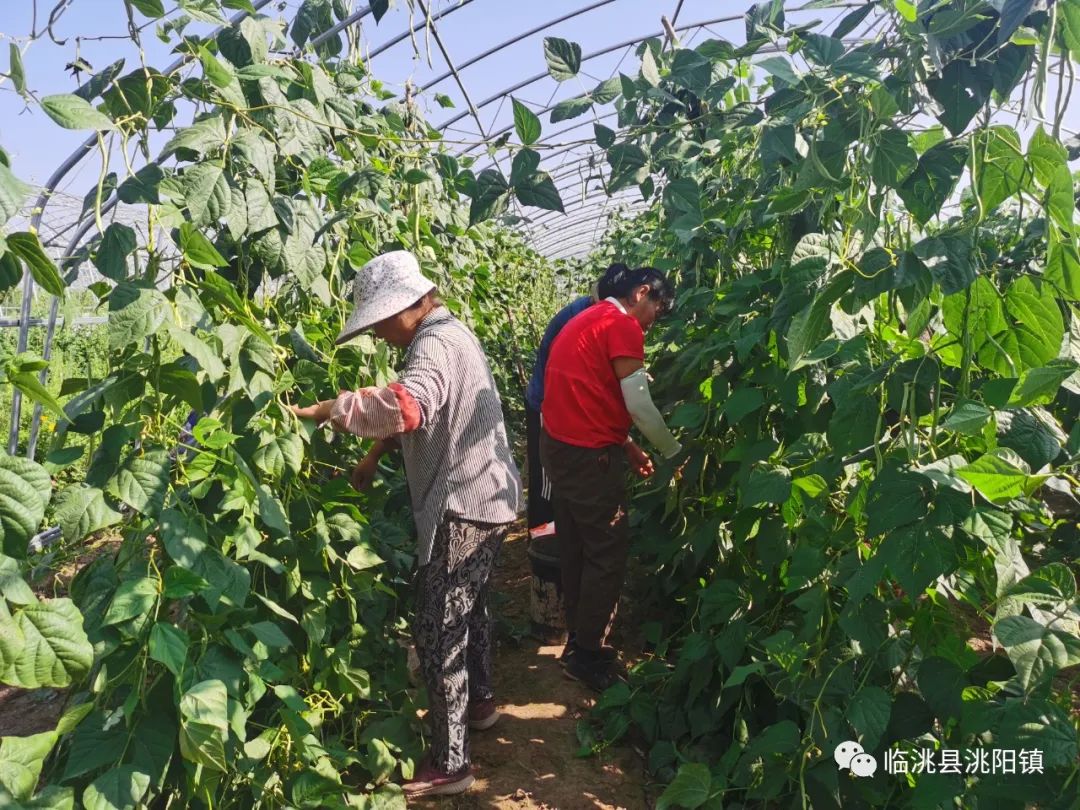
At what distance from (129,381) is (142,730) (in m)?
0.66

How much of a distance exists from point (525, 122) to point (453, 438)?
0.95m

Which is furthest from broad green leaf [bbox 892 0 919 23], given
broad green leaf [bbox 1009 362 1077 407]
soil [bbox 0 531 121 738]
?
soil [bbox 0 531 121 738]

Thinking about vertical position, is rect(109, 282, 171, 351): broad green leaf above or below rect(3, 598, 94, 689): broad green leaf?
above

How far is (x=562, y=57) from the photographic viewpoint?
1.65m

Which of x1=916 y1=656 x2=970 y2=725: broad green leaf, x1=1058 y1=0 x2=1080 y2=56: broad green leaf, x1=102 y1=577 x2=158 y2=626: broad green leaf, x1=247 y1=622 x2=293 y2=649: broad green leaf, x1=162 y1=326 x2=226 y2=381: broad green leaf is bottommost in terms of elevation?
x1=916 y1=656 x2=970 y2=725: broad green leaf

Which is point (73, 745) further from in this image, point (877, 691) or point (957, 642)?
point (957, 642)

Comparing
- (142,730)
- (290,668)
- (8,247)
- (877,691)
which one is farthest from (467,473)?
(8,247)

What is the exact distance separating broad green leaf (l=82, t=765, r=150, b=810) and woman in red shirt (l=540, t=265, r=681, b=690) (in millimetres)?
1769

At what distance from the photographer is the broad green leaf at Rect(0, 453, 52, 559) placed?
3.77 ft

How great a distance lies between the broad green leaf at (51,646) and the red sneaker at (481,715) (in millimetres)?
1668

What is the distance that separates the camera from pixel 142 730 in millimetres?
1526

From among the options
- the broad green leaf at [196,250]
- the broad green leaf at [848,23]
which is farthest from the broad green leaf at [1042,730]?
the broad green leaf at [196,250]

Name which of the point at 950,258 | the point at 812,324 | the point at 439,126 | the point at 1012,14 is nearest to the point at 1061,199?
the point at 950,258

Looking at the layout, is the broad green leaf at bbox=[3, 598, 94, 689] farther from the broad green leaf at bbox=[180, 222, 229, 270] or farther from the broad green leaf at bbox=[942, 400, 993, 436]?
the broad green leaf at bbox=[942, 400, 993, 436]
